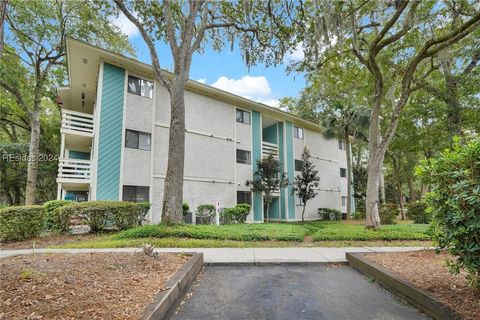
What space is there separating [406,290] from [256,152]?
50.3 ft

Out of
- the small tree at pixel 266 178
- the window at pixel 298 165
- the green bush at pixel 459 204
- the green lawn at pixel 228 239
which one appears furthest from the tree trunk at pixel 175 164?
the window at pixel 298 165

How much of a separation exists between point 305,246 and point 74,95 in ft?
55.7

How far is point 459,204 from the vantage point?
10.7ft

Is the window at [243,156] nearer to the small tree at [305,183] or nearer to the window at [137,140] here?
the small tree at [305,183]

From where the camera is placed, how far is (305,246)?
8180 mm

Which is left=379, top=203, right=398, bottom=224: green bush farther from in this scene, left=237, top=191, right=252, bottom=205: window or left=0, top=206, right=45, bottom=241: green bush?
left=0, top=206, right=45, bottom=241: green bush

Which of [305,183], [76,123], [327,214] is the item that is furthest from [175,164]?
[327,214]

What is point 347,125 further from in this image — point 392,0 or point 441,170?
point 441,170

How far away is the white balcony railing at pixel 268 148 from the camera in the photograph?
19.8 m

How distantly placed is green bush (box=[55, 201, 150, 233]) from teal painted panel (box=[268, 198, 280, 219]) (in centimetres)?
1241

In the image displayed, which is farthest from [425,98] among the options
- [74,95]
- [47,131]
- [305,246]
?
[47,131]

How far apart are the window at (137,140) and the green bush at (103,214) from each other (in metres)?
4.39

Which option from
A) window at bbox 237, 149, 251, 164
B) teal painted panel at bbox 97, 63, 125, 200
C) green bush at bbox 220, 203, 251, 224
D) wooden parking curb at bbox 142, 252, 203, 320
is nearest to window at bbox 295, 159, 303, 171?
window at bbox 237, 149, 251, 164

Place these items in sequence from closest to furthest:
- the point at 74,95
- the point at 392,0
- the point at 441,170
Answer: the point at 441,170 → the point at 392,0 → the point at 74,95
